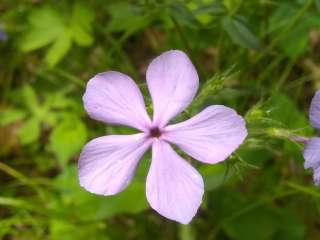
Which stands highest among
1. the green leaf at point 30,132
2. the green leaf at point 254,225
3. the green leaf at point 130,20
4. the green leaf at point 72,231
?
the green leaf at point 130,20

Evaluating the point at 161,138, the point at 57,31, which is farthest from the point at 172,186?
the point at 57,31

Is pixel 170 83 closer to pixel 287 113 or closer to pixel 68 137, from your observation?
pixel 287 113

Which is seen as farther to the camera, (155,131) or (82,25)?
(82,25)

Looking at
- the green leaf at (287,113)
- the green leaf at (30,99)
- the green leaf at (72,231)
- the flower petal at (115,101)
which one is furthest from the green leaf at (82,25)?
the flower petal at (115,101)

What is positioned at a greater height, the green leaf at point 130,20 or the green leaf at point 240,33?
the green leaf at point 240,33

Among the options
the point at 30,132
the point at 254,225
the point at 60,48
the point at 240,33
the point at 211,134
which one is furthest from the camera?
the point at 30,132

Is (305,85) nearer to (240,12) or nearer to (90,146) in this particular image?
(240,12)

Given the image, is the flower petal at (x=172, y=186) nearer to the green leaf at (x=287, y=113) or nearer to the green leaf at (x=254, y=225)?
the green leaf at (x=287, y=113)

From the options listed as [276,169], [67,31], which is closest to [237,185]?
[276,169]
